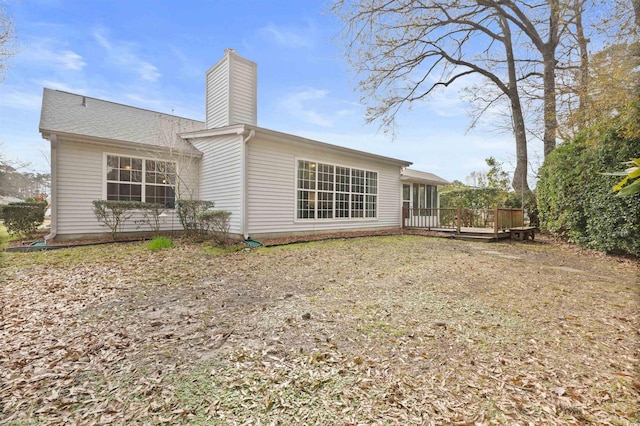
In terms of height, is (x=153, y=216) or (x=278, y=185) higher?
(x=278, y=185)

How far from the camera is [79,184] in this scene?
8.11 metres

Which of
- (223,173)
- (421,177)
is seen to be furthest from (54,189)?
(421,177)

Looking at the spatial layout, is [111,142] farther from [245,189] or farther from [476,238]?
[476,238]

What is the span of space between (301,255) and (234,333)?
162 inches

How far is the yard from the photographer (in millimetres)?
1862

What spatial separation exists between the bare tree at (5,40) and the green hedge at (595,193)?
560 inches

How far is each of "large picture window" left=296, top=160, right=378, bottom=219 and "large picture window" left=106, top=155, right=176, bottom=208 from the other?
4367 millimetres

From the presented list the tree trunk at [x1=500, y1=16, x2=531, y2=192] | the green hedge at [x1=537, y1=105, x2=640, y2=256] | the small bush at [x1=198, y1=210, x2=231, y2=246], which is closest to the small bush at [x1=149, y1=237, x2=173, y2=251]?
the small bush at [x1=198, y1=210, x2=231, y2=246]

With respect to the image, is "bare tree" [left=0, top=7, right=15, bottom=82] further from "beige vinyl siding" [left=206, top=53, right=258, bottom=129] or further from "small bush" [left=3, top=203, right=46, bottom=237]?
Result: "beige vinyl siding" [left=206, top=53, right=258, bottom=129]

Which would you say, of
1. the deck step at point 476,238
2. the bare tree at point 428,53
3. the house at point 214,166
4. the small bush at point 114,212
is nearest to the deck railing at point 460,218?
the deck step at point 476,238

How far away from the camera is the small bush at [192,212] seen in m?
8.42

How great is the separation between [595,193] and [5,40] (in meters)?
16.2

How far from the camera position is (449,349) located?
2.59m

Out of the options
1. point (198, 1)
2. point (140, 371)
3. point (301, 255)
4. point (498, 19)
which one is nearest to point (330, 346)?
point (140, 371)
